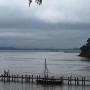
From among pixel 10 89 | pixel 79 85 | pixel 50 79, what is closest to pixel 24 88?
pixel 10 89

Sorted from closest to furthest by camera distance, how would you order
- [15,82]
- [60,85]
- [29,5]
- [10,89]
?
[29,5]
[10,89]
[60,85]
[15,82]

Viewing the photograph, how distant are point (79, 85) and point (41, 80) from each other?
26.0 ft

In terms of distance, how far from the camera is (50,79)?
6594 centimetres

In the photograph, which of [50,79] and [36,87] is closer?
[36,87]

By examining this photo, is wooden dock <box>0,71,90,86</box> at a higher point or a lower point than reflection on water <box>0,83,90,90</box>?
higher

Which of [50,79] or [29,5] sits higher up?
[29,5]

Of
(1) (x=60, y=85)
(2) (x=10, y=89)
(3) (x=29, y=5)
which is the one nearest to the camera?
(3) (x=29, y=5)

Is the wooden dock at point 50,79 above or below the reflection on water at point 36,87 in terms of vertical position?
A: above

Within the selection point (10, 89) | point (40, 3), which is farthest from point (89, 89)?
point (40, 3)

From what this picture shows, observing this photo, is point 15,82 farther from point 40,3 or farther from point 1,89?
point 40,3

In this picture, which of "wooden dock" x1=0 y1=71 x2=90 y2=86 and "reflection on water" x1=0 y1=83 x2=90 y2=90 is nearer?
"reflection on water" x1=0 y1=83 x2=90 y2=90

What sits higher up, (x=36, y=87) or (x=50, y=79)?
(x=50, y=79)

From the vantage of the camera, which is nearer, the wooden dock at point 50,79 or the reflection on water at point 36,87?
the reflection on water at point 36,87

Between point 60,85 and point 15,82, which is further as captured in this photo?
point 15,82
